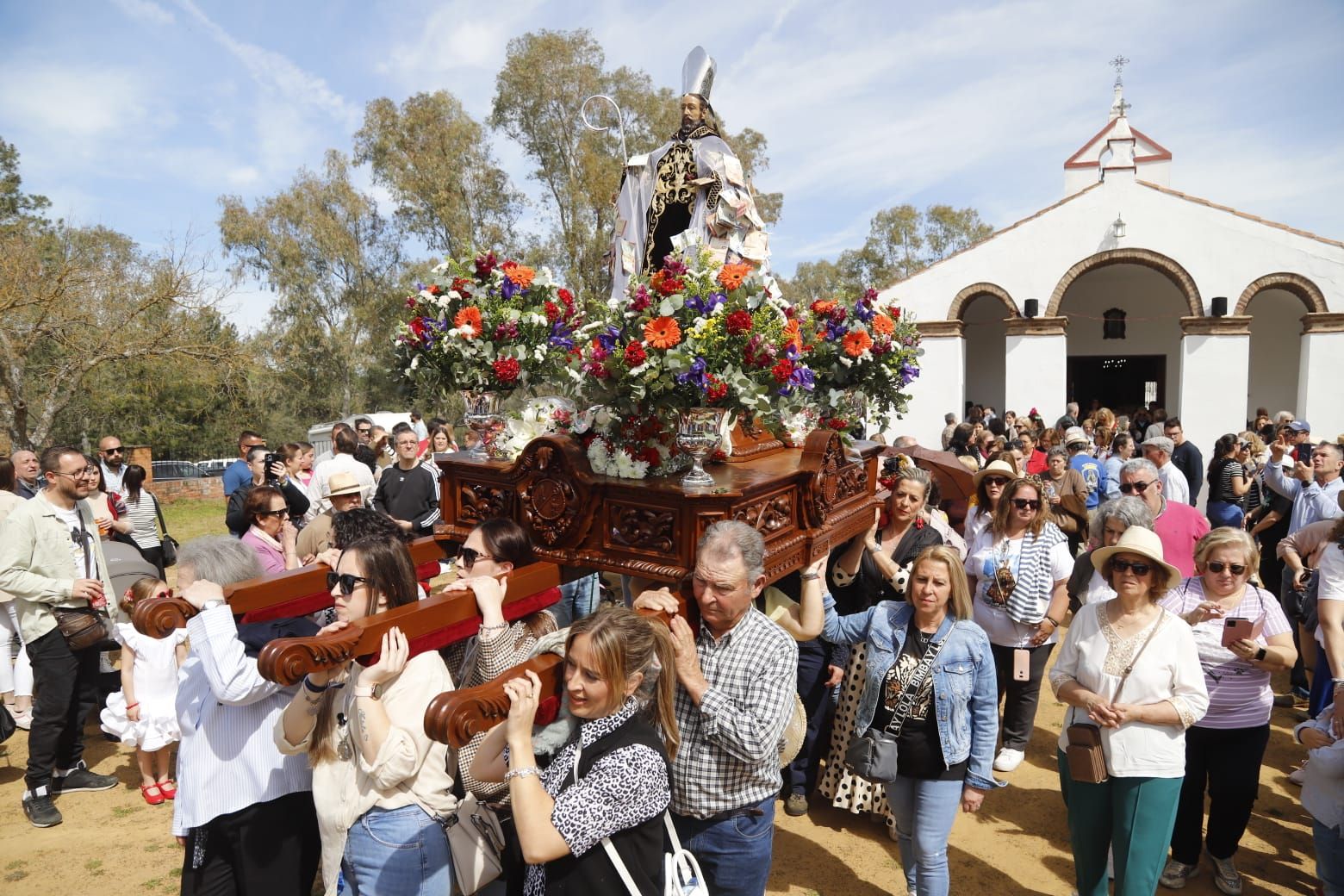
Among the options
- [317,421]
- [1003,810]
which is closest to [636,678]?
[1003,810]

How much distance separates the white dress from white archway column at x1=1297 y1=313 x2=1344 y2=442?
69.7 feet

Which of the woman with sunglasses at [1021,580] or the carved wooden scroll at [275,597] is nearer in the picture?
the carved wooden scroll at [275,597]

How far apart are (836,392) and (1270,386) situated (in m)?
22.5

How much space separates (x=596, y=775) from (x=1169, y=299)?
2461 cm

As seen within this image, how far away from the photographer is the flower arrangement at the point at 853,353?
4.33 metres

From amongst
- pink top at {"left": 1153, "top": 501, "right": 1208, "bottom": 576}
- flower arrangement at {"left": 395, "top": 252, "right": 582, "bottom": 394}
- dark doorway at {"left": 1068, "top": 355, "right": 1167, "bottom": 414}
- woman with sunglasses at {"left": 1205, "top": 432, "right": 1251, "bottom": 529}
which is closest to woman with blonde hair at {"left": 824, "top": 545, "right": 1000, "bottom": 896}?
flower arrangement at {"left": 395, "top": 252, "right": 582, "bottom": 394}

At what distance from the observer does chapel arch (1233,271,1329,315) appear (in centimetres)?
1766

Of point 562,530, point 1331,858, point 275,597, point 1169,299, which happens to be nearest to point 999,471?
point 1331,858

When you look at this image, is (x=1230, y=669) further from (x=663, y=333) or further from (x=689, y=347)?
(x=663, y=333)

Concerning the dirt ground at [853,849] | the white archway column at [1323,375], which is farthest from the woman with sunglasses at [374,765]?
the white archway column at [1323,375]

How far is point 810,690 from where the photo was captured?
4773 mm

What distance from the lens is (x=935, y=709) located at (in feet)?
10.7

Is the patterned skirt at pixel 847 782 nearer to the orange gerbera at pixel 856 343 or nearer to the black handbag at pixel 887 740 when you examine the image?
the black handbag at pixel 887 740

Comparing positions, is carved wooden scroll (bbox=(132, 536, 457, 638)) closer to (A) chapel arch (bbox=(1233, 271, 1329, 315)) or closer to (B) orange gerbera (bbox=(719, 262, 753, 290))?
(B) orange gerbera (bbox=(719, 262, 753, 290))
